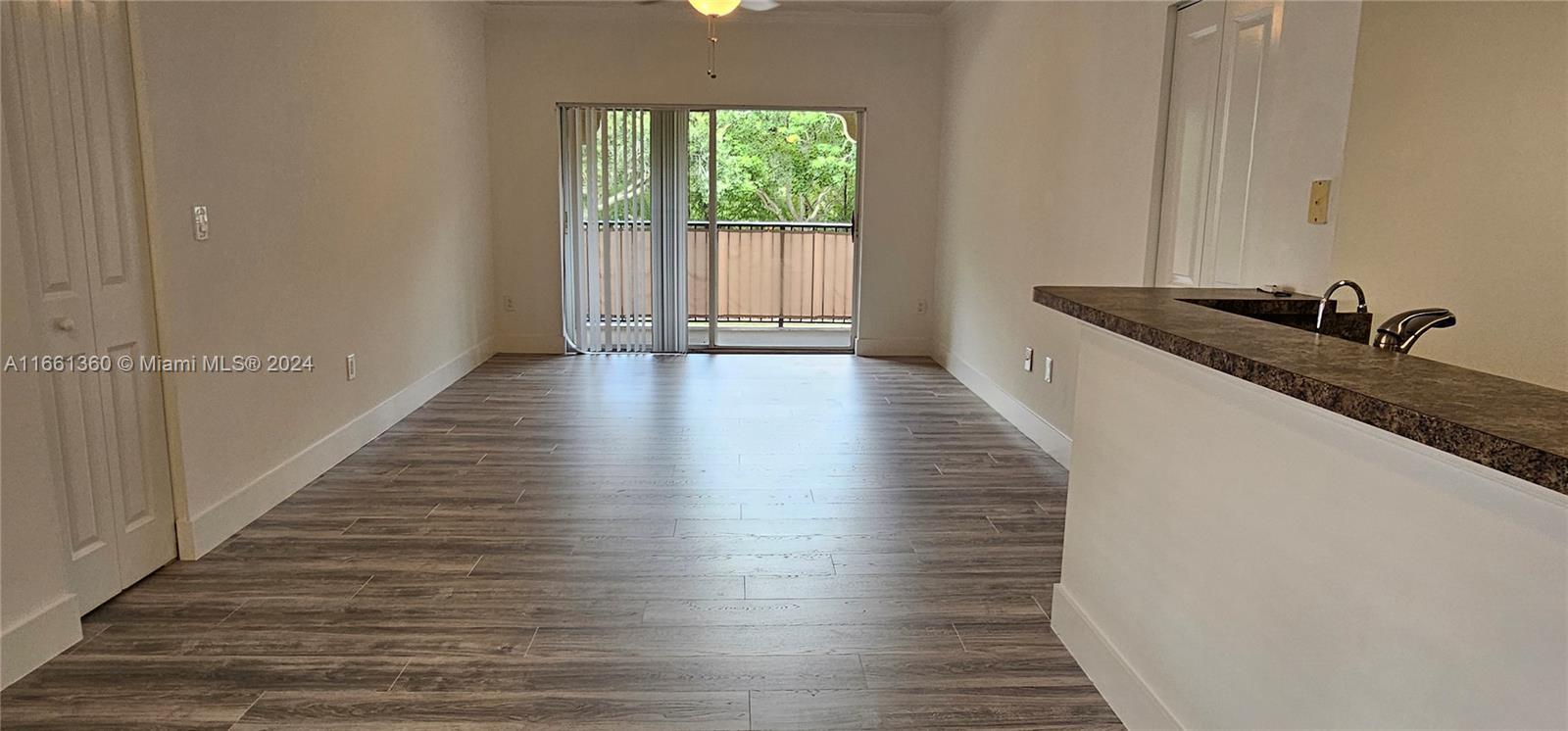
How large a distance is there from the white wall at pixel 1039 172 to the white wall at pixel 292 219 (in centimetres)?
337

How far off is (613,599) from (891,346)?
190 inches

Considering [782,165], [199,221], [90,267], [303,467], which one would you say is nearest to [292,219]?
[199,221]

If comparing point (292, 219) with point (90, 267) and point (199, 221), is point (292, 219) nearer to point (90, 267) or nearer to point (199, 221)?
point (199, 221)

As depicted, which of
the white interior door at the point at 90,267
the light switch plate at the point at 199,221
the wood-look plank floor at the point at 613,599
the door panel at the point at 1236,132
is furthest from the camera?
the light switch plate at the point at 199,221

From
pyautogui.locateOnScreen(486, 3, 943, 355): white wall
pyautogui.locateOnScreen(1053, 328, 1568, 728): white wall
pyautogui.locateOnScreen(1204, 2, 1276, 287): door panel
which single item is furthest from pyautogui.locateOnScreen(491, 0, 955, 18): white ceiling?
pyautogui.locateOnScreen(1053, 328, 1568, 728): white wall

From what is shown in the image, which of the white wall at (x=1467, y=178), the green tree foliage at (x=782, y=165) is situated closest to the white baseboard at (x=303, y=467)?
the white wall at (x=1467, y=178)

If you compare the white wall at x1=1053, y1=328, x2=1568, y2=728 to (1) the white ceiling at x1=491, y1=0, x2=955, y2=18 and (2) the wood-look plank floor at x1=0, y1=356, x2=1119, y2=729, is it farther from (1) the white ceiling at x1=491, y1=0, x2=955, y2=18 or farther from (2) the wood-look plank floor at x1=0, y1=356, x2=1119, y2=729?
(1) the white ceiling at x1=491, y1=0, x2=955, y2=18

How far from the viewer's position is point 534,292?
7.06m

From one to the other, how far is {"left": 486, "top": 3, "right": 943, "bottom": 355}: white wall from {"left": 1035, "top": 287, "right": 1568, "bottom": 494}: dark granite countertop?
488cm

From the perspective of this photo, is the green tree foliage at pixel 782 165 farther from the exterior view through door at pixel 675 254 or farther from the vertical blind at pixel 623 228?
the vertical blind at pixel 623 228

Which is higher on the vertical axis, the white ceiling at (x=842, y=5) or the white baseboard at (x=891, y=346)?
the white ceiling at (x=842, y=5)

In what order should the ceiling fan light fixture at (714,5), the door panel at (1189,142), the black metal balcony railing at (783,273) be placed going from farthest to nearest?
the black metal balcony railing at (783,273)
the ceiling fan light fixture at (714,5)
the door panel at (1189,142)

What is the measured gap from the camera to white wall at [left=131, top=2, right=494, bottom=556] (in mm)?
3014

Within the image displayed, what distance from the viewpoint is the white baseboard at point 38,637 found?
2.24 metres
